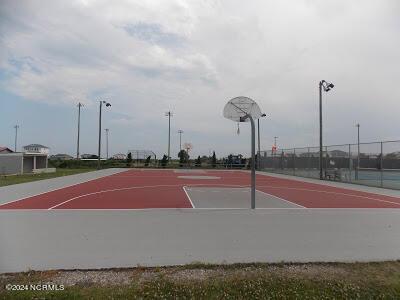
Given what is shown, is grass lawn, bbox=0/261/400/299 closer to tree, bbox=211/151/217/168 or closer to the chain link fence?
the chain link fence

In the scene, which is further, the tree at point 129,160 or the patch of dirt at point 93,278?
the tree at point 129,160

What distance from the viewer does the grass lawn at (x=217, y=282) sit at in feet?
16.0

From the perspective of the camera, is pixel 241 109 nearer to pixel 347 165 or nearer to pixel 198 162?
pixel 347 165

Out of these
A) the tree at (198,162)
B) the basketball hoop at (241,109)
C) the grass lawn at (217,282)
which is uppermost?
the basketball hoop at (241,109)

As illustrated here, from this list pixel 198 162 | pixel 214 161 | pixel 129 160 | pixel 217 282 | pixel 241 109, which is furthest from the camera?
pixel 198 162

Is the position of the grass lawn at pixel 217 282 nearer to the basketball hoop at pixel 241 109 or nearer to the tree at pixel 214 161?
the basketball hoop at pixel 241 109

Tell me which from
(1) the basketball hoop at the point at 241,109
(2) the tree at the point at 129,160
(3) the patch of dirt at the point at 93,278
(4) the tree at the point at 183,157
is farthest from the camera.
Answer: (4) the tree at the point at 183,157

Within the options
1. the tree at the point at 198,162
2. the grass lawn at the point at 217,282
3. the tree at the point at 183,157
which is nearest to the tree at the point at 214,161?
the tree at the point at 198,162

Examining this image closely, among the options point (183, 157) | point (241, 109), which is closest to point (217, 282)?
point (241, 109)

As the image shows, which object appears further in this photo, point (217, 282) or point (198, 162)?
point (198, 162)

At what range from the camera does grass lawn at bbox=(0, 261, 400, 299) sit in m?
4.87

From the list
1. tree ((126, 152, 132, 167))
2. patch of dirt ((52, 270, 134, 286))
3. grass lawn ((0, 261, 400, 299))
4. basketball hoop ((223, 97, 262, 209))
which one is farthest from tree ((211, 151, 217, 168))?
patch of dirt ((52, 270, 134, 286))

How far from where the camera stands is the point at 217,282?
16.9ft

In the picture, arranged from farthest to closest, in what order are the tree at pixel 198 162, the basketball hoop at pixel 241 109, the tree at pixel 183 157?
the tree at pixel 183 157, the tree at pixel 198 162, the basketball hoop at pixel 241 109
